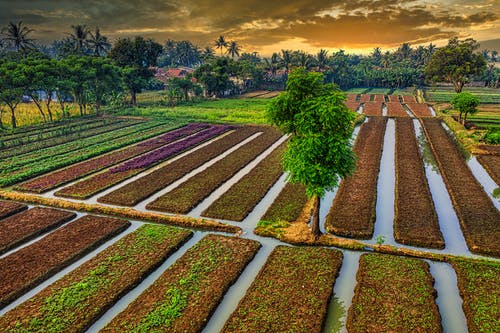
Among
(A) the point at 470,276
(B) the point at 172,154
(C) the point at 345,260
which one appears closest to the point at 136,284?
(C) the point at 345,260

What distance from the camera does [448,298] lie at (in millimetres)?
16906

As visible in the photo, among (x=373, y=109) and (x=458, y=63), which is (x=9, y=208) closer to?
(x=373, y=109)

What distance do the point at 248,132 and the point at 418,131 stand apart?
28076 mm

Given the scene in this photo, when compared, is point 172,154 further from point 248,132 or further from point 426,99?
point 426,99

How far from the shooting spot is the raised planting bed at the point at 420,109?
226 ft

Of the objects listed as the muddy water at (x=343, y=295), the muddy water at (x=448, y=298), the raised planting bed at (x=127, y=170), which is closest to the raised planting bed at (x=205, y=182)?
the raised planting bed at (x=127, y=170)

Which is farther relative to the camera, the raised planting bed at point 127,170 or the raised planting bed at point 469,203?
the raised planting bed at point 127,170

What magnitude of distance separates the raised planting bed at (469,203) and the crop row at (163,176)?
25.0m

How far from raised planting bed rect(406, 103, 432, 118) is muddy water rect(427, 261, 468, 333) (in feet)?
181

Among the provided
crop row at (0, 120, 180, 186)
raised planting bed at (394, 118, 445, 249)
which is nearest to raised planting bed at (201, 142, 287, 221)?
raised planting bed at (394, 118, 445, 249)

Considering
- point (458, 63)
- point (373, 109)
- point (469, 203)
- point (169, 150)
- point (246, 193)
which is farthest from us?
point (458, 63)

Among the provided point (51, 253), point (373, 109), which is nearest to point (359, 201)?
point (51, 253)

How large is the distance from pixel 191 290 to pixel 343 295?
788cm

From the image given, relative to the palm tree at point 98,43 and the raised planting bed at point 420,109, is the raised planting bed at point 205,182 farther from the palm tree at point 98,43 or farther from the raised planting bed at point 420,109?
the palm tree at point 98,43
